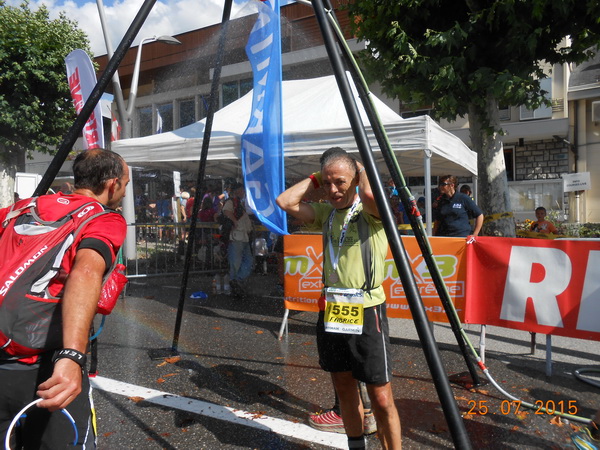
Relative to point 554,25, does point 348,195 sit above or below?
below

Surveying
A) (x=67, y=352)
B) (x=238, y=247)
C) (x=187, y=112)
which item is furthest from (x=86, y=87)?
(x=187, y=112)

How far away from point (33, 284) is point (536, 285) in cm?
419

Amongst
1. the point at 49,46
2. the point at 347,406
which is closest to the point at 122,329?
the point at 347,406

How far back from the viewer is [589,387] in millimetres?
4250

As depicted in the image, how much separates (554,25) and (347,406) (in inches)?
334

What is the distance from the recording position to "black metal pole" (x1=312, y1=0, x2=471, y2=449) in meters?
1.47

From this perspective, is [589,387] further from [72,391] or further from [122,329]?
[122,329]

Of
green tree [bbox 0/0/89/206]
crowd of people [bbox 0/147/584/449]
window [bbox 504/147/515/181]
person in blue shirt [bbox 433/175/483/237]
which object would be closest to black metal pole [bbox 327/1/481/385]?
crowd of people [bbox 0/147/584/449]

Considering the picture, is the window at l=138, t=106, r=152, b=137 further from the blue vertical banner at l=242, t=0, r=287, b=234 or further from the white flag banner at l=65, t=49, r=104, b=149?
the blue vertical banner at l=242, t=0, r=287, b=234

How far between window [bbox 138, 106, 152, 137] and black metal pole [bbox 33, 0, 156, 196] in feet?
64.0

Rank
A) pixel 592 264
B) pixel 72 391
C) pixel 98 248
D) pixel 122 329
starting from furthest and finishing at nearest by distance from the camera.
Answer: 1. pixel 122 329
2. pixel 592 264
3. pixel 98 248
4. pixel 72 391
